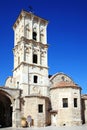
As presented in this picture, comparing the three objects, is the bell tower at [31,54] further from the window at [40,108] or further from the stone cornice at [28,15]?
the window at [40,108]

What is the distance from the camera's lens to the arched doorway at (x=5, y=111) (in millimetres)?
36469

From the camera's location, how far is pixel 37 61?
130 ft

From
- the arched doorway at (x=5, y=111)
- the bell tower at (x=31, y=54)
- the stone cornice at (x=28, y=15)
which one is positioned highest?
the stone cornice at (x=28, y=15)

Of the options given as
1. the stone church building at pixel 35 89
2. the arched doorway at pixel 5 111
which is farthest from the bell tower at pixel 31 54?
the arched doorway at pixel 5 111

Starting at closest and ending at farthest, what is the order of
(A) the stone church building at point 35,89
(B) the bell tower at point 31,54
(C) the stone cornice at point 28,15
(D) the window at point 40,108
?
(A) the stone church building at point 35,89, (D) the window at point 40,108, (B) the bell tower at point 31,54, (C) the stone cornice at point 28,15

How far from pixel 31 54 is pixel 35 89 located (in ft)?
21.3

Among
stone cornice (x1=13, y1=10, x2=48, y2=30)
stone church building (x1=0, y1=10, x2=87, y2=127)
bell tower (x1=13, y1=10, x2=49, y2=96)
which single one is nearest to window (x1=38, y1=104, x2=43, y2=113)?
stone church building (x1=0, y1=10, x2=87, y2=127)

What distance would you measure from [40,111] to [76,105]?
584 centimetres

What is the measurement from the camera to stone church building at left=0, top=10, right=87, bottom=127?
33.0m

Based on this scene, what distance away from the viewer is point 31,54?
38.9 m

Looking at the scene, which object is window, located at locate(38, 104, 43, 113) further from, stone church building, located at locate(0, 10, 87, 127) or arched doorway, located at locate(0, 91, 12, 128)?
arched doorway, located at locate(0, 91, 12, 128)

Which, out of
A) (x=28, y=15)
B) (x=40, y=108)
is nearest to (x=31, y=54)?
(x=28, y=15)

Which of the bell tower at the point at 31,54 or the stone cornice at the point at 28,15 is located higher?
the stone cornice at the point at 28,15

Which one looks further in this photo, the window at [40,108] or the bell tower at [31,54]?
the bell tower at [31,54]
